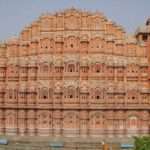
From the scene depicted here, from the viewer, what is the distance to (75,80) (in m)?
47.7

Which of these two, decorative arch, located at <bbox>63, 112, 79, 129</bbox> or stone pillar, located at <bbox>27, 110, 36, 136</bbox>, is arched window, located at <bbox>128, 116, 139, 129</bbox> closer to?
decorative arch, located at <bbox>63, 112, 79, 129</bbox>

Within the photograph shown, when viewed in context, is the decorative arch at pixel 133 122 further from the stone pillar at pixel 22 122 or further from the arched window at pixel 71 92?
the stone pillar at pixel 22 122

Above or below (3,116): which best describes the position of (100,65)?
above

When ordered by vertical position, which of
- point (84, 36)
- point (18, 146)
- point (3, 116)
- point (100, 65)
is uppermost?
point (84, 36)

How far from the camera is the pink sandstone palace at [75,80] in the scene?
155 feet

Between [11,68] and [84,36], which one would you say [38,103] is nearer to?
[11,68]

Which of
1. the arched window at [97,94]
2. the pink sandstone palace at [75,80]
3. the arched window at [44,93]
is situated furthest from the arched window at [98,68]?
the arched window at [44,93]

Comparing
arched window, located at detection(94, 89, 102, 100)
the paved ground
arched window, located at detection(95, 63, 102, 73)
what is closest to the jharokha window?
the paved ground

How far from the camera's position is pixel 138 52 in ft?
162

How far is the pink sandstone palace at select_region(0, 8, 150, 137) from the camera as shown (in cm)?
4719

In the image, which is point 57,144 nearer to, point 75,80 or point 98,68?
point 75,80

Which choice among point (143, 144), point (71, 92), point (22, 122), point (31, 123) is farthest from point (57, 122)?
point (143, 144)

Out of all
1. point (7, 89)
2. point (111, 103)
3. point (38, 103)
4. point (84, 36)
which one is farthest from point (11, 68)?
point (111, 103)

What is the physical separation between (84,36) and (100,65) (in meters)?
3.98
